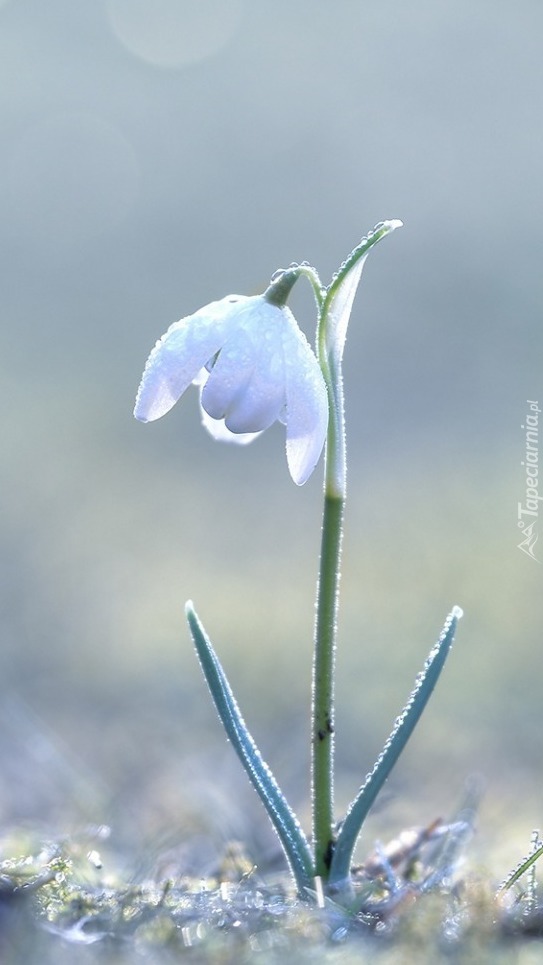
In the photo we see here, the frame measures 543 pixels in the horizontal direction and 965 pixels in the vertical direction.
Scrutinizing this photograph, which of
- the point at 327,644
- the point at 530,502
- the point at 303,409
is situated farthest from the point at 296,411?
the point at 530,502

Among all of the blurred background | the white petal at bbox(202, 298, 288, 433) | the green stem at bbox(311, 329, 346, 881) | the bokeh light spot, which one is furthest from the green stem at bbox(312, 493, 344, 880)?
the bokeh light spot

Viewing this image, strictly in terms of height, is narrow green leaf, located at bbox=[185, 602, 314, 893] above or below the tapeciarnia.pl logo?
below

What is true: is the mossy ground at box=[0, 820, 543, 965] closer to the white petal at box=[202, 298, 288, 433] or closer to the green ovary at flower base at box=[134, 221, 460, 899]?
the green ovary at flower base at box=[134, 221, 460, 899]

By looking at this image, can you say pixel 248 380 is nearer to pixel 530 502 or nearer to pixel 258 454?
pixel 530 502

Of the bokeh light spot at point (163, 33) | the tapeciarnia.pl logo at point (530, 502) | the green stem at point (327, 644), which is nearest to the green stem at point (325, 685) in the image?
the green stem at point (327, 644)

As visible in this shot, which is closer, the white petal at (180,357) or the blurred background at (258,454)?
the white petal at (180,357)

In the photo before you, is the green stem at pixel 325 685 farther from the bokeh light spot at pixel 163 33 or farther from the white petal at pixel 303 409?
the bokeh light spot at pixel 163 33

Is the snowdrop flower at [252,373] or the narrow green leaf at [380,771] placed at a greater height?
the snowdrop flower at [252,373]
